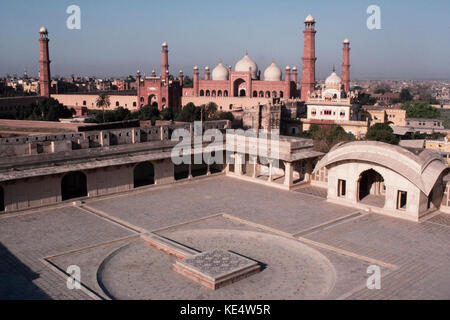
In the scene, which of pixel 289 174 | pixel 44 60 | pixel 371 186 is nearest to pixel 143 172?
pixel 289 174

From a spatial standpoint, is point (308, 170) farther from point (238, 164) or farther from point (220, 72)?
point (220, 72)

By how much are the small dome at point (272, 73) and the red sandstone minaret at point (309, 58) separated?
596cm

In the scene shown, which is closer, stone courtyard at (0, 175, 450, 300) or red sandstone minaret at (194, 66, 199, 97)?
stone courtyard at (0, 175, 450, 300)

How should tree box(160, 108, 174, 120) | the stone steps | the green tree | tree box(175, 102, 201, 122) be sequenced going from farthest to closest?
1. tree box(160, 108, 174, 120)
2. tree box(175, 102, 201, 122)
3. the green tree
4. the stone steps

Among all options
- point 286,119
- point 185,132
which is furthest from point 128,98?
point 185,132

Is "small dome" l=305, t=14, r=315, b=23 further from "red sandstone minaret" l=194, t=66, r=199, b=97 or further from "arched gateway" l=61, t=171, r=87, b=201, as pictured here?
"arched gateway" l=61, t=171, r=87, b=201

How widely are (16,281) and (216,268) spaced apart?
4966mm

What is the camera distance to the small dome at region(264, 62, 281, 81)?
2169 inches

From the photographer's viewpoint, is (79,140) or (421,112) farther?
(421,112)

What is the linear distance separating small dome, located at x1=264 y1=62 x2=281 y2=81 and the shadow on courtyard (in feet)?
149

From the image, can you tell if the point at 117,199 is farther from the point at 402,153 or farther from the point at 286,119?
the point at 286,119

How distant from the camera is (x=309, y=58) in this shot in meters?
47.4

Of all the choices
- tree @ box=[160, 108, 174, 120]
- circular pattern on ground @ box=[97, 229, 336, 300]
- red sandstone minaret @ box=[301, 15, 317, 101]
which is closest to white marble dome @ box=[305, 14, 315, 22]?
red sandstone minaret @ box=[301, 15, 317, 101]

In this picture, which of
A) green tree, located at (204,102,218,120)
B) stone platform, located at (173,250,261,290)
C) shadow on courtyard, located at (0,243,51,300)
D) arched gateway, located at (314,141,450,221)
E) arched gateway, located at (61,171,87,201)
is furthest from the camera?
green tree, located at (204,102,218,120)
